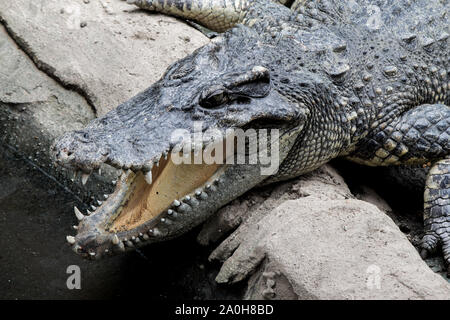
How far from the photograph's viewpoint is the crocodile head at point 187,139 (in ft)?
10.4

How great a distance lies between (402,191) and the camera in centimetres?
440

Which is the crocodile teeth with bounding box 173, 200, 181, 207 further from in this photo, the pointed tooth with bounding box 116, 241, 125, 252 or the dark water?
the dark water

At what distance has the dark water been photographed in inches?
132

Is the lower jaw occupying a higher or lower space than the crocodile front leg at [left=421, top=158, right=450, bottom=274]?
lower

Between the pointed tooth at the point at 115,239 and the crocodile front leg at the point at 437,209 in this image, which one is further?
the crocodile front leg at the point at 437,209

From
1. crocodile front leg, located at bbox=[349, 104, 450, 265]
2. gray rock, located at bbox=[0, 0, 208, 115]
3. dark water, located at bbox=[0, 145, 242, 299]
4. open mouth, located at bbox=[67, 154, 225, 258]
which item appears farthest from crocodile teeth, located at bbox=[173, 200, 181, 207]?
crocodile front leg, located at bbox=[349, 104, 450, 265]

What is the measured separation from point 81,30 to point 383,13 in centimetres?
249

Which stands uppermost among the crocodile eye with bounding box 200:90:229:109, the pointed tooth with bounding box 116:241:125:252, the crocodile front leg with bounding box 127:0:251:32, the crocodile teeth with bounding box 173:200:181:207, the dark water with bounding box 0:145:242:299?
the crocodile eye with bounding box 200:90:229:109

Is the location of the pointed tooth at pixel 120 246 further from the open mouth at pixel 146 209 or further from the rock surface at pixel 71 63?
the rock surface at pixel 71 63

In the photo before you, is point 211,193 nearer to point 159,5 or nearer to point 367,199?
point 367,199

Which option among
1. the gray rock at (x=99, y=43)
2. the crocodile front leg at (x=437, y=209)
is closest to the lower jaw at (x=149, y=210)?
the gray rock at (x=99, y=43)

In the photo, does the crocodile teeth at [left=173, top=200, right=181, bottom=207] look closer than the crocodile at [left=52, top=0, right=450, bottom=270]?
No

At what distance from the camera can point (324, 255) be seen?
2883 mm

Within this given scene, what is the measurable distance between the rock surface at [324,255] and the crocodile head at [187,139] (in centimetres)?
29
